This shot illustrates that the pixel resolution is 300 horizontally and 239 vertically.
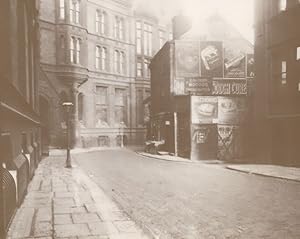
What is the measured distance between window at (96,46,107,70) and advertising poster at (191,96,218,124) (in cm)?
1642

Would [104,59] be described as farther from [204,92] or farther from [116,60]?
[204,92]

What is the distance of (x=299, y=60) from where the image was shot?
50.3 feet

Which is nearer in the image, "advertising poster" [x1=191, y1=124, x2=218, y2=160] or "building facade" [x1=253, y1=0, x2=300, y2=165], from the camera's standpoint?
"building facade" [x1=253, y1=0, x2=300, y2=165]

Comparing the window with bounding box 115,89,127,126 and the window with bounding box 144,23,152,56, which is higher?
the window with bounding box 144,23,152,56

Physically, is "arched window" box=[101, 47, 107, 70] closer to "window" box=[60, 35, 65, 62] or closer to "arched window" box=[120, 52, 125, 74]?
"arched window" box=[120, 52, 125, 74]

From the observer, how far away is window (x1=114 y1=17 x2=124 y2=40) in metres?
36.0

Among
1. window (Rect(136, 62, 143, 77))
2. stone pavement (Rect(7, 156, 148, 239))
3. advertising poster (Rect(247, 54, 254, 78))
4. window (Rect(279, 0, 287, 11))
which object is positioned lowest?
stone pavement (Rect(7, 156, 148, 239))

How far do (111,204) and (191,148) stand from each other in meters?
13.4

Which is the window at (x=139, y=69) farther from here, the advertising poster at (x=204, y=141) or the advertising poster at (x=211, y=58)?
the advertising poster at (x=204, y=141)

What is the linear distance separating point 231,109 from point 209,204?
1356 centimetres

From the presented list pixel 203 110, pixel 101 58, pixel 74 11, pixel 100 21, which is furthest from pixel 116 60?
pixel 203 110

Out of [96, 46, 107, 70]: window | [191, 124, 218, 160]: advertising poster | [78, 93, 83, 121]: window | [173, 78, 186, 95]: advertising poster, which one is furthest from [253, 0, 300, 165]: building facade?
[78, 93, 83, 121]: window

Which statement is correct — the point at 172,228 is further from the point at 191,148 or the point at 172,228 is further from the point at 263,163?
the point at 191,148

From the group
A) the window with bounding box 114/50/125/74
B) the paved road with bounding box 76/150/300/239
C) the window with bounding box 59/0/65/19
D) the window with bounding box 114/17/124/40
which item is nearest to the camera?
the paved road with bounding box 76/150/300/239
